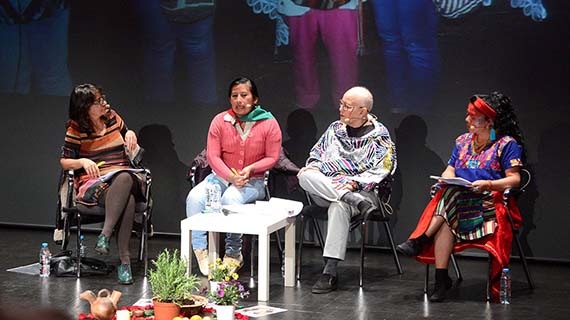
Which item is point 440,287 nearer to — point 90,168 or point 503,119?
point 503,119

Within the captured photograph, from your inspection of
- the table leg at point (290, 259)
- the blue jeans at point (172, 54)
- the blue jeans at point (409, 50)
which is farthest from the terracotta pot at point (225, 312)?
the blue jeans at point (172, 54)

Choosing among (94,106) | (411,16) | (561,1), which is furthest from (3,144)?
(561,1)

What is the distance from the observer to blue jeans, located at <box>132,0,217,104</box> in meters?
6.74

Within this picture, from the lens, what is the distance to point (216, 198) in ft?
17.6

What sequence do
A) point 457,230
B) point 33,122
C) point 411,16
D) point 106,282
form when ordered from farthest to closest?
point 33,122 → point 411,16 → point 106,282 → point 457,230

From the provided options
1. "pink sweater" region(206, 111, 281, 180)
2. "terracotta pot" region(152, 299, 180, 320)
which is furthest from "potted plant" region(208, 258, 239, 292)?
"pink sweater" region(206, 111, 281, 180)

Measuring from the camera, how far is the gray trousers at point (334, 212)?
5.20 metres

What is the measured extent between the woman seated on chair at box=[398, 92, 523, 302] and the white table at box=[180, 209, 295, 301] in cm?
74

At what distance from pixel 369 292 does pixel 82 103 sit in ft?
7.63

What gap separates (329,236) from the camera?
5.21 meters

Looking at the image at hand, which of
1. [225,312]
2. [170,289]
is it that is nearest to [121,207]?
[170,289]

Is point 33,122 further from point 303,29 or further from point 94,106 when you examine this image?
point 303,29

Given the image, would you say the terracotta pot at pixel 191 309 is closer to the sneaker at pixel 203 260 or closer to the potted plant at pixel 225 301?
the potted plant at pixel 225 301

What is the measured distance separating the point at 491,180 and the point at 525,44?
1412 mm
